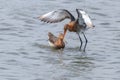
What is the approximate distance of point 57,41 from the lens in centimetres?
1466

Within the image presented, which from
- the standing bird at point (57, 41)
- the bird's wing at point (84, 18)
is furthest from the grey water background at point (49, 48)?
the bird's wing at point (84, 18)

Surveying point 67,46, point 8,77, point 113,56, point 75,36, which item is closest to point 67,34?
point 75,36

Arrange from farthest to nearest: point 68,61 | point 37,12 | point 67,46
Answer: point 37,12, point 67,46, point 68,61

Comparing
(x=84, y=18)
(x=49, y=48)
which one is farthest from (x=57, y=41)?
(x=84, y=18)

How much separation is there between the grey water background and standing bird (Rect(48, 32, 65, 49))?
130 mm

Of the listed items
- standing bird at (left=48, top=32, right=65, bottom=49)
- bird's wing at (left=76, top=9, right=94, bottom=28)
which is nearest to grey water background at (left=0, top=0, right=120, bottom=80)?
standing bird at (left=48, top=32, right=65, bottom=49)

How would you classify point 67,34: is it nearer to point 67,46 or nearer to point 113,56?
point 67,46

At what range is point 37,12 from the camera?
57.8ft

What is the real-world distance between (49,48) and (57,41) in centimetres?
24

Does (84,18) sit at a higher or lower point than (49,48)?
higher

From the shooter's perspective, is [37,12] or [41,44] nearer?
[41,44]

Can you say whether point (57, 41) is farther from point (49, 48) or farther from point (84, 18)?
point (84, 18)

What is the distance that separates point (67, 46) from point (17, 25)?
2.12 meters

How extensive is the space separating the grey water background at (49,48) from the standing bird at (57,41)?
0.13m
